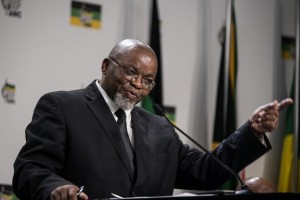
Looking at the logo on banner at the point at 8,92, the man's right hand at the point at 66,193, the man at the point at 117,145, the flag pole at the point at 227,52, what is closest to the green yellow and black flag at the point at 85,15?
the logo on banner at the point at 8,92

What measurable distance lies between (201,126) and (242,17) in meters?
1.24

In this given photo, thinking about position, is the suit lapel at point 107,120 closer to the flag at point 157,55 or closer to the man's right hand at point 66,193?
the man's right hand at point 66,193

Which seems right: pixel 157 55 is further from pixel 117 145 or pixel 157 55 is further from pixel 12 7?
pixel 117 145

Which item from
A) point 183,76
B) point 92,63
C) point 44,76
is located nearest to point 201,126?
point 183,76

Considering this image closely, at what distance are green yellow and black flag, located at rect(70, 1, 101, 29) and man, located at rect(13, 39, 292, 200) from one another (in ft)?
6.84

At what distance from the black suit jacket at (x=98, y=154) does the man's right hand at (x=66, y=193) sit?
7.0 inches

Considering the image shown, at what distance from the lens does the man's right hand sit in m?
2.06

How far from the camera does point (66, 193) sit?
210 cm

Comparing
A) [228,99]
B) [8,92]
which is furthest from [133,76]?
[228,99]

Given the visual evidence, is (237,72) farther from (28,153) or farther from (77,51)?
(28,153)

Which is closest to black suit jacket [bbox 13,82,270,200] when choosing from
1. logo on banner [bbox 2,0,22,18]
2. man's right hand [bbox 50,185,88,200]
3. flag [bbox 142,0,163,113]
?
man's right hand [bbox 50,185,88,200]

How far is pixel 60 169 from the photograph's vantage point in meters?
2.58

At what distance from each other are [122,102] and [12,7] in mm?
2276

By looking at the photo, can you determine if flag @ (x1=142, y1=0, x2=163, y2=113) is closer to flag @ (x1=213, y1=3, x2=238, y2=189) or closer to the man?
flag @ (x1=213, y1=3, x2=238, y2=189)
